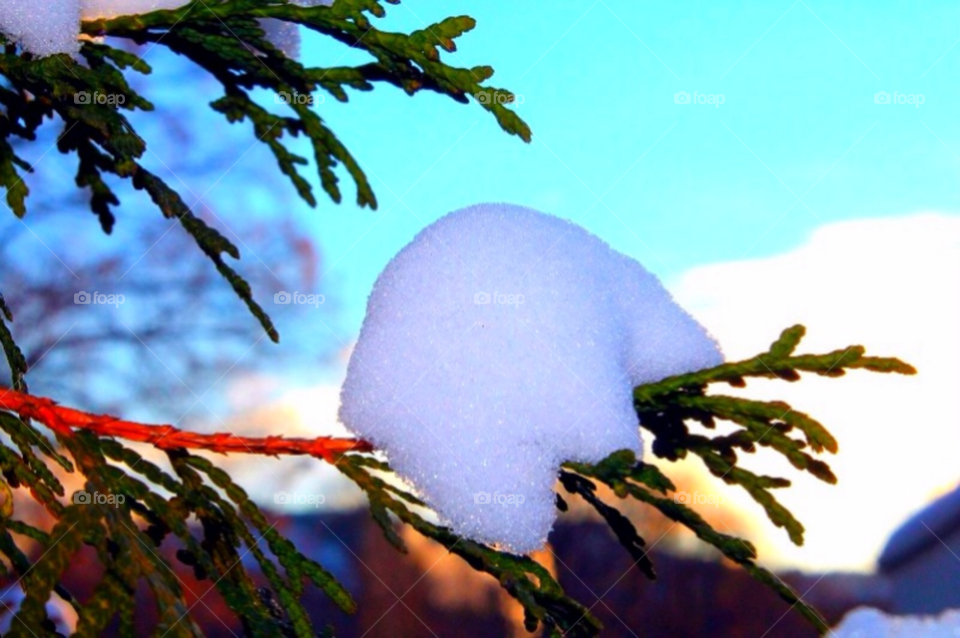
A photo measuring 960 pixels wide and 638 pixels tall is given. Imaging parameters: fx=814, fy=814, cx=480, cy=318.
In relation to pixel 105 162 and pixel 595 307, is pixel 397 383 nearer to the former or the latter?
pixel 595 307

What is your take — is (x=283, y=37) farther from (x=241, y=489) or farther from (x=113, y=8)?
(x=241, y=489)

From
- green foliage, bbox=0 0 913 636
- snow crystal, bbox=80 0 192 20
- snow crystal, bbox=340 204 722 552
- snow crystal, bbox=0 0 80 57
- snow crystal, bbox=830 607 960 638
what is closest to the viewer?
green foliage, bbox=0 0 913 636

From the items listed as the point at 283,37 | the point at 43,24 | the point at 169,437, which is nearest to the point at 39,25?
the point at 43,24

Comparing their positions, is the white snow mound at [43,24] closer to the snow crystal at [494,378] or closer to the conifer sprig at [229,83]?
the conifer sprig at [229,83]

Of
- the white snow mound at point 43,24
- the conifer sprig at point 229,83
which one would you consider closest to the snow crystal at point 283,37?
the conifer sprig at point 229,83

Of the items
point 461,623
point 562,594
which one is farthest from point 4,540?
point 461,623

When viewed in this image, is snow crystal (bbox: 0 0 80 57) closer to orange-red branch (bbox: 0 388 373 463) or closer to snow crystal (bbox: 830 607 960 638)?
orange-red branch (bbox: 0 388 373 463)

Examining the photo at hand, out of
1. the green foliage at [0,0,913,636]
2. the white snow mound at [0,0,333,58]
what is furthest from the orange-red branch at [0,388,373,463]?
the white snow mound at [0,0,333,58]
